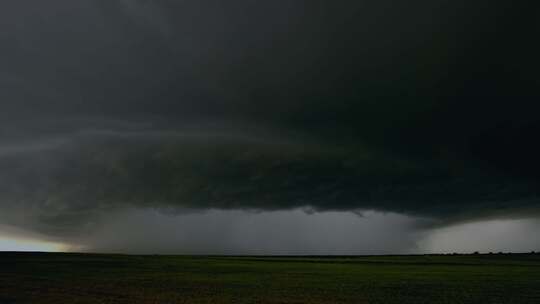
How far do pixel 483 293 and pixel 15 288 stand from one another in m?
50.6

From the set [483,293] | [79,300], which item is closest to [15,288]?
[79,300]

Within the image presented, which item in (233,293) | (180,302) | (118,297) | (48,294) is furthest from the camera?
(233,293)

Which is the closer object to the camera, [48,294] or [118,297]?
[118,297]

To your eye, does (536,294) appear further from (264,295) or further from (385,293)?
(264,295)

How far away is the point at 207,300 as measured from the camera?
135 feet

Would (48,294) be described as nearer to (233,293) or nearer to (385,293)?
(233,293)

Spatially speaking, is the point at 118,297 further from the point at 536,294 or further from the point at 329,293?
the point at 536,294

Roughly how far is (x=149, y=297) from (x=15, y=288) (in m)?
18.5

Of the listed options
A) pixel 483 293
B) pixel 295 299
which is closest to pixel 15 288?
pixel 295 299

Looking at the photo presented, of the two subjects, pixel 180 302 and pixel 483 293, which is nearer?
pixel 180 302

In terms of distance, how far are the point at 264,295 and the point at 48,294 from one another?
20.8 meters

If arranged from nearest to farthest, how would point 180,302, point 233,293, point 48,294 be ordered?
point 180,302 → point 48,294 → point 233,293

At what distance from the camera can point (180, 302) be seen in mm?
38938

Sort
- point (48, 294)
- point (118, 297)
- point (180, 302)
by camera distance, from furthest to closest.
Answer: point (48, 294)
point (118, 297)
point (180, 302)
